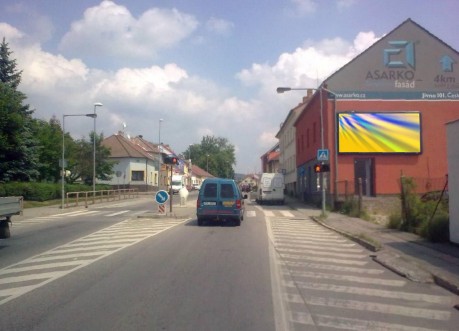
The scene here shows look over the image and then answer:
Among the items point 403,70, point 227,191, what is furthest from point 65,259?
point 403,70

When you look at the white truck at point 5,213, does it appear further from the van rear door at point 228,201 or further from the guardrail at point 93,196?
the guardrail at point 93,196

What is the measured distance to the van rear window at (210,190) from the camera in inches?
808

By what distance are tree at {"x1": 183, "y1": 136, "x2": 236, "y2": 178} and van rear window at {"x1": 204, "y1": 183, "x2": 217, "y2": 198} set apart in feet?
394

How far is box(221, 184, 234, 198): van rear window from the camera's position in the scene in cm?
2058

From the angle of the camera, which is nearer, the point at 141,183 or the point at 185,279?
the point at 185,279

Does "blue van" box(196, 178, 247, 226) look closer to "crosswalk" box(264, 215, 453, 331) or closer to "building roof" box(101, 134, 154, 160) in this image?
"crosswalk" box(264, 215, 453, 331)

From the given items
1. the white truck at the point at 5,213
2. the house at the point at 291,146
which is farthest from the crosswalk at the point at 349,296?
the house at the point at 291,146

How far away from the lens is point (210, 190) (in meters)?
20.6

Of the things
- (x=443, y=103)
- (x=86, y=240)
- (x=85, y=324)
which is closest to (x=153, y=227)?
(x=86, y=240)

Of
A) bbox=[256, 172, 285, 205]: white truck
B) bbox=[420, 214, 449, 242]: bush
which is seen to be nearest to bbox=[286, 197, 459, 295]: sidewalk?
bbox=[420, 214, 449, 242]: bush

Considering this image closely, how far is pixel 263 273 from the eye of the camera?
9.80 metres

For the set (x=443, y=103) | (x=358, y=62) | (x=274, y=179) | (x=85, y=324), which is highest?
(x=358, y=62)

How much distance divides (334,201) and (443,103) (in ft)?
36.2

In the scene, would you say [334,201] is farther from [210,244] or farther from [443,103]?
[210,244]
